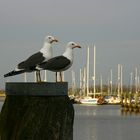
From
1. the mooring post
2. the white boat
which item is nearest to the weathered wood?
the mooring post

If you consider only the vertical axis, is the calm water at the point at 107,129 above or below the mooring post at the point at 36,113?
below

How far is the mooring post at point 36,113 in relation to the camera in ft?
25.8

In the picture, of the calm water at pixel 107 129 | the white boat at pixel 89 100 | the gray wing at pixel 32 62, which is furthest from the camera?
the white boat at pixel 89 100

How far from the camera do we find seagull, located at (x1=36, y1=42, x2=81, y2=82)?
8.82 meters

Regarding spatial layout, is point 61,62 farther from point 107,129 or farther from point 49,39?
point 107,129

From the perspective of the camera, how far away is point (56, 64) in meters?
8.98

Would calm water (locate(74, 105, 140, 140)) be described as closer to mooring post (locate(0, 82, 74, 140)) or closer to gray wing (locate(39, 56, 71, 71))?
gray wing (locate(39, 56, 71, 71))

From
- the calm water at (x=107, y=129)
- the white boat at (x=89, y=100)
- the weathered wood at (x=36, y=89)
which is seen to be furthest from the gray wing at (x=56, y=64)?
the white boat at (x=89, y=100)

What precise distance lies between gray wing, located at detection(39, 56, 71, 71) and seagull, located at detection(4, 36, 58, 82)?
0.41ft

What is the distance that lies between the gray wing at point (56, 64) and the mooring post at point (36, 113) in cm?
77

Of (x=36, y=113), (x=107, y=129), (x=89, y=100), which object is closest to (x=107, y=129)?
(x=107, y=129)

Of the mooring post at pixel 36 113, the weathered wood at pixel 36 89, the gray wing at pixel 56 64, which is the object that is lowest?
the mooring post at pixel 36 113

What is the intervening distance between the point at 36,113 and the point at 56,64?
4.24 ft

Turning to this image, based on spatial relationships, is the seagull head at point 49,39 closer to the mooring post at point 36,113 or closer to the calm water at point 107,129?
the mooring post at point 36,113
